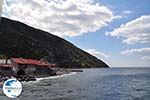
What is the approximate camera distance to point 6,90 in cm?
816

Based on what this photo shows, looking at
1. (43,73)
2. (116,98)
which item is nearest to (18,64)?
(43,73)

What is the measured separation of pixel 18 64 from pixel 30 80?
42.9 meters

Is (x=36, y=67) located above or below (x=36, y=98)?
above

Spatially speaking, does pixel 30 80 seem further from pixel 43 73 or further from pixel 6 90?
pixel 6 90

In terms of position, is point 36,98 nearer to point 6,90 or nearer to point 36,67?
point 6,90

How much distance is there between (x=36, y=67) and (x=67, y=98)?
11540 centimetres


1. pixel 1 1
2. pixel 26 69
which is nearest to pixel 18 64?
pixel 26 69

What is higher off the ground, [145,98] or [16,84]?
[16,84]

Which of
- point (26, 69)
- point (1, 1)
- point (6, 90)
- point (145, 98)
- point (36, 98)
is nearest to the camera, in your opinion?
point (6, 90)

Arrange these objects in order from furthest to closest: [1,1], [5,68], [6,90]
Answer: [5,68] < [1,1] < [6,90]

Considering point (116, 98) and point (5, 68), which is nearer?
point (116, 98)

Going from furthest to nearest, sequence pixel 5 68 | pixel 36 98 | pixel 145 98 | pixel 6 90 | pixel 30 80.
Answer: pixel 5 68 < pixel 30 80 < pixel 145 98 < pixel 36 98 < pixel 6 90

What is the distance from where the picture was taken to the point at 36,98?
67062 mm

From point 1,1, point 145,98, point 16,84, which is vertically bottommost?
point 145,98
